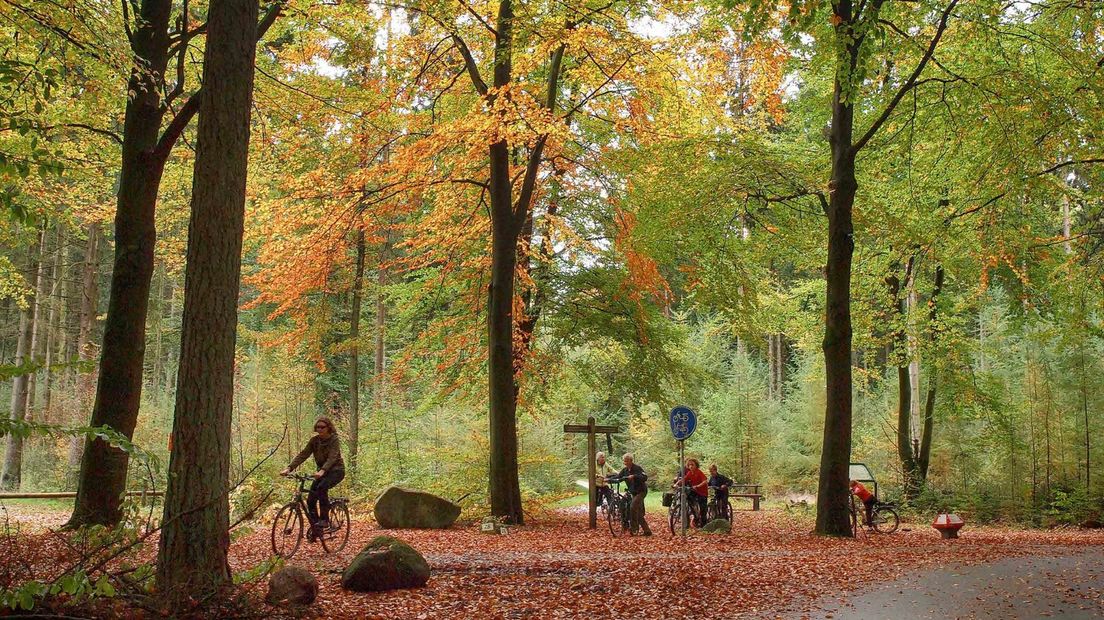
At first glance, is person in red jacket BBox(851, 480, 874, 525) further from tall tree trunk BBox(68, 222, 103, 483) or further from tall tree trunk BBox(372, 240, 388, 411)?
tall tree trunk BBox(68, 222, 103, 483)

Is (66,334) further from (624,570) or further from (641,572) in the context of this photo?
(641,572)

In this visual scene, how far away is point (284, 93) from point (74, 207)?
5073 mm

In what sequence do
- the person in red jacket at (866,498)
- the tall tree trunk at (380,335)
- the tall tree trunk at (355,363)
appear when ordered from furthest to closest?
the tall tree trunk at (380,335)
the tall tree trunk at (355,363)
the person in red jacket at (866,498)

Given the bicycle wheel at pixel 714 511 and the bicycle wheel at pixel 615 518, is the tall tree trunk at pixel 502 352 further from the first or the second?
the bicycle wheel at pixel 714 511

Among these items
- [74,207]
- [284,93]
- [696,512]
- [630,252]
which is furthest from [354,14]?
[696,512]

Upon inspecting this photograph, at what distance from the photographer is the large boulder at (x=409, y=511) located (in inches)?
595

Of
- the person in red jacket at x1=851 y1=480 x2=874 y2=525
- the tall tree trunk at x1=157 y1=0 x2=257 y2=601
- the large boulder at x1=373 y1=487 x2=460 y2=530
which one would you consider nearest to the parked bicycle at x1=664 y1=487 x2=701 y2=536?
the person in red jacket at x1=851 y1=480 x2=874 y2=525

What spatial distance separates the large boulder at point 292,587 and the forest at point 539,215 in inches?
20.4

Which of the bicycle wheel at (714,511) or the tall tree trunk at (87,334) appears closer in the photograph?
the bicycle wheel at (714,511)

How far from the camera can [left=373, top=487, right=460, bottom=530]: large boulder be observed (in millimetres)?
15109

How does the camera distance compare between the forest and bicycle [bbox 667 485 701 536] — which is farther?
bicycle [bbox 667 485 701 536]

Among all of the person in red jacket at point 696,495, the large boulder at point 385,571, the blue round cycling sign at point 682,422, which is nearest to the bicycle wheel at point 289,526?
the large boulder at point 385,571

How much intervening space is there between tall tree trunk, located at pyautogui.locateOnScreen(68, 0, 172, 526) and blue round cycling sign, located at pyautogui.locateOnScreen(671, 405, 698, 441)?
8.03m

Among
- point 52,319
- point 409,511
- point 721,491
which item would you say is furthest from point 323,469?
point 52,319
